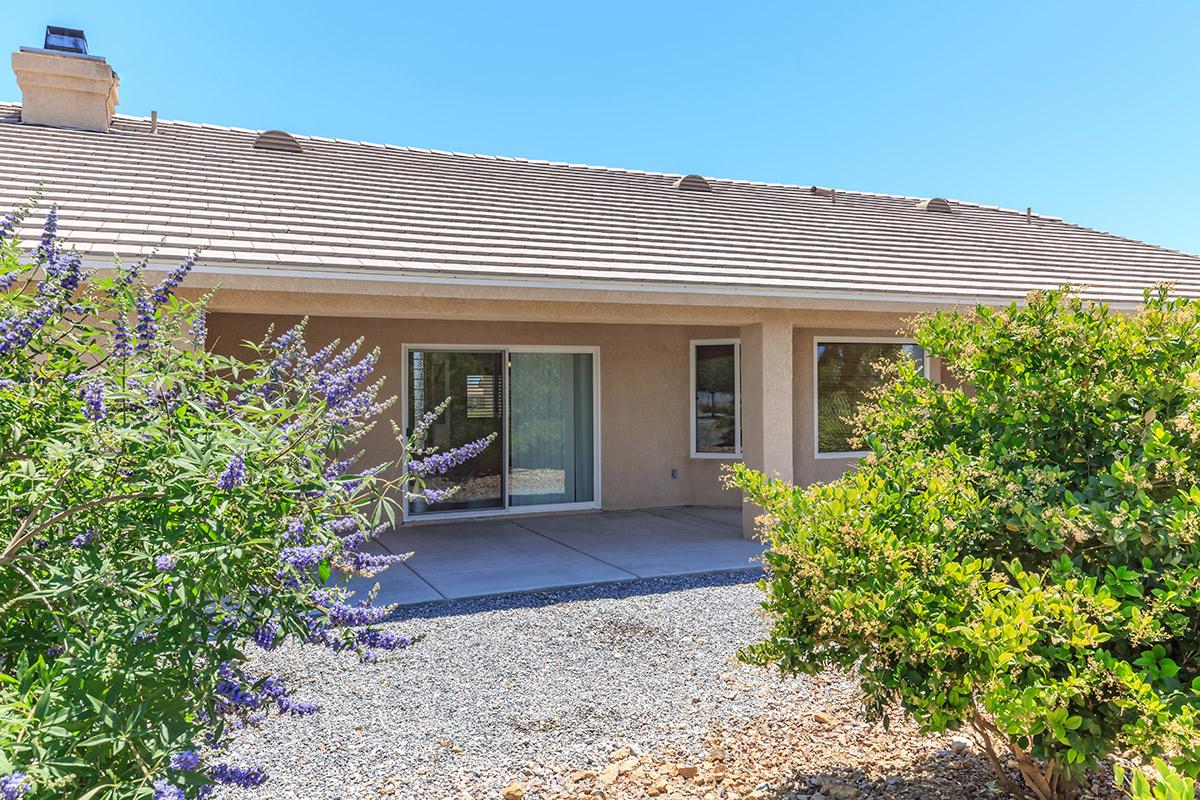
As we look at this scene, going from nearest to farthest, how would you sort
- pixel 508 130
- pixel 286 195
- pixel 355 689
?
1. pixel 355 689
2. pixel 286 195
3. pixel 508 130

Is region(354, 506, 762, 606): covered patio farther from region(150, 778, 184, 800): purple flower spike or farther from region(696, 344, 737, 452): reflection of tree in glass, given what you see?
region(150, 778, 184, 800): purple flower spike

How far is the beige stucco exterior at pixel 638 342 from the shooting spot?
807 cm

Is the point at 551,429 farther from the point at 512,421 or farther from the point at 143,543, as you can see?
the point at 143,543

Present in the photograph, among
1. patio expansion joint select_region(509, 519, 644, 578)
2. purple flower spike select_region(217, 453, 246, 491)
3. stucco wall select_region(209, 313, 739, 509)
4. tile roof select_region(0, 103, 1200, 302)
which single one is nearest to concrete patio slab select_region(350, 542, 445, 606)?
patio expansion joint select_region(509, 519, 644, 578)

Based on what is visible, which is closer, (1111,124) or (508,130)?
(1111,124)

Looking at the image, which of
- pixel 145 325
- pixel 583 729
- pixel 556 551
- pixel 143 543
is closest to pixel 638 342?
pixel 556 551

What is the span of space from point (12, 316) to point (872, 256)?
443 inches

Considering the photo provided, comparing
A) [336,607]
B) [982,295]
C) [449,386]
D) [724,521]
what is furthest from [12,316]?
[982,295]

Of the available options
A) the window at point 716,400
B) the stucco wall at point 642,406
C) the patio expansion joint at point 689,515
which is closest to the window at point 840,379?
the window at point 716,400

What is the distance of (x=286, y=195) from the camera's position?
9.77m

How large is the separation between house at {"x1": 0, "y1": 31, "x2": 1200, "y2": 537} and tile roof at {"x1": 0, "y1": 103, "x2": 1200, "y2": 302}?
2.0 inches

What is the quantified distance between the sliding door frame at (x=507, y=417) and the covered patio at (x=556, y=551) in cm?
19

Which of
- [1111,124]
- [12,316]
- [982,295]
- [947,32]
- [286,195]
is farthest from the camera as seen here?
[1111,124]

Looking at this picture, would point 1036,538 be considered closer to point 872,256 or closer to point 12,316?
point 12,316
